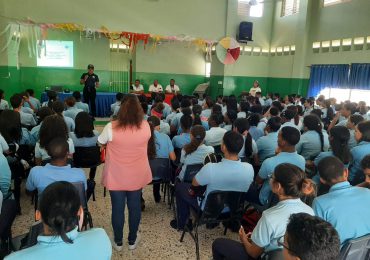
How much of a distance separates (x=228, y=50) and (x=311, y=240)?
10445mm

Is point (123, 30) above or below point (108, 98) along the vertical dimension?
above

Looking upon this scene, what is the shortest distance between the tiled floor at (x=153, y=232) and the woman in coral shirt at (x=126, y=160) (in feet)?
0.79

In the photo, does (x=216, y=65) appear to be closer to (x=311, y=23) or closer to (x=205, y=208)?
(x=311, y=23)

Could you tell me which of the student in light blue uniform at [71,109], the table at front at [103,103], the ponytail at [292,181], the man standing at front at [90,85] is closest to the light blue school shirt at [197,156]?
the ponytail at [292,181]

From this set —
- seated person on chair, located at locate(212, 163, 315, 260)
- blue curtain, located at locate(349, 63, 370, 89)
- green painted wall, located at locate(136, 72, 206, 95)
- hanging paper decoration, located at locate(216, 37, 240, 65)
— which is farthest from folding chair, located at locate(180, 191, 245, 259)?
green painted wall, located at locate(136, 72, 206, 95)

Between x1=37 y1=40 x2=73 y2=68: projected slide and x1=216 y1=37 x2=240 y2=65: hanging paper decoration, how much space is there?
5.42 m

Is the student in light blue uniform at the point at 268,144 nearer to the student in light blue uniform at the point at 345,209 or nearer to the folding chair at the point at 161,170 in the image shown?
the folding chair at the point at 161,170

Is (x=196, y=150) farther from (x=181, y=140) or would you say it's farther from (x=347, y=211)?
(x=347, y=211)

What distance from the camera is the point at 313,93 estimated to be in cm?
1040

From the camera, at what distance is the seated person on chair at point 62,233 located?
124 centimetres

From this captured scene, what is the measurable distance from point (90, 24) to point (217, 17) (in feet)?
15.5

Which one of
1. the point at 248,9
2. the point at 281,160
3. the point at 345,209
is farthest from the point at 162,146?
the point at 248,9

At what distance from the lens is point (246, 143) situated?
352cm

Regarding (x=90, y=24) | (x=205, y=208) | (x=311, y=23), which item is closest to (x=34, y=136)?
(x=205, y=208)
